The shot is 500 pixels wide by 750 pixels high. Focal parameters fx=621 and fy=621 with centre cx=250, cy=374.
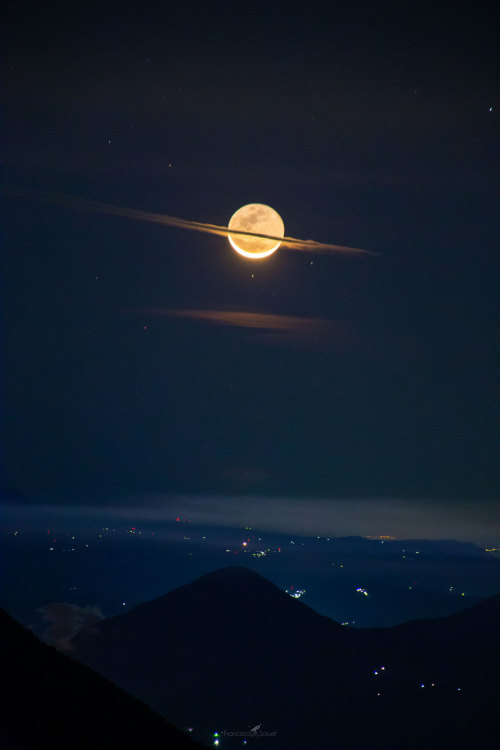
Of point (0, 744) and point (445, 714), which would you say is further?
point (445, 714)

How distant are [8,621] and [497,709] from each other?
20402 cm

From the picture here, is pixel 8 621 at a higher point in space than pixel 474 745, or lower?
higher

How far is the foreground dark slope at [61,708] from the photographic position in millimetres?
28750

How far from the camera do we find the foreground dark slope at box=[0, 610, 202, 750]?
2875cm

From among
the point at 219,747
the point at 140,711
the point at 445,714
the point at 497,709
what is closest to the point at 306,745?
the point at 219,747

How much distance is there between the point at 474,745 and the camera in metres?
177

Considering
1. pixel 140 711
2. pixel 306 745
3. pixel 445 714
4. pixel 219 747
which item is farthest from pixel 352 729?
pixel 140 711

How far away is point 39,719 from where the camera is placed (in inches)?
1166

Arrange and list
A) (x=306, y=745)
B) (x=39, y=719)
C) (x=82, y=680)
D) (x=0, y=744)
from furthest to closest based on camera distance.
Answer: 1. (x=306, y=745)
2. (x=82, y=680)
3. (x=39, y=719)
4. (x=0, y=744)

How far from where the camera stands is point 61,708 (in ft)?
105

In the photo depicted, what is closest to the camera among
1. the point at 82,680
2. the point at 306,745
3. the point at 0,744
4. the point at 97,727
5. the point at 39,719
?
the point at 0,744

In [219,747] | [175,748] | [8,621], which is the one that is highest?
[8,621]

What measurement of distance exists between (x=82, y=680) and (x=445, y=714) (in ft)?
649

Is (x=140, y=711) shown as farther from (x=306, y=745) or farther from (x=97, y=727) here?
(x=306, y=745)
